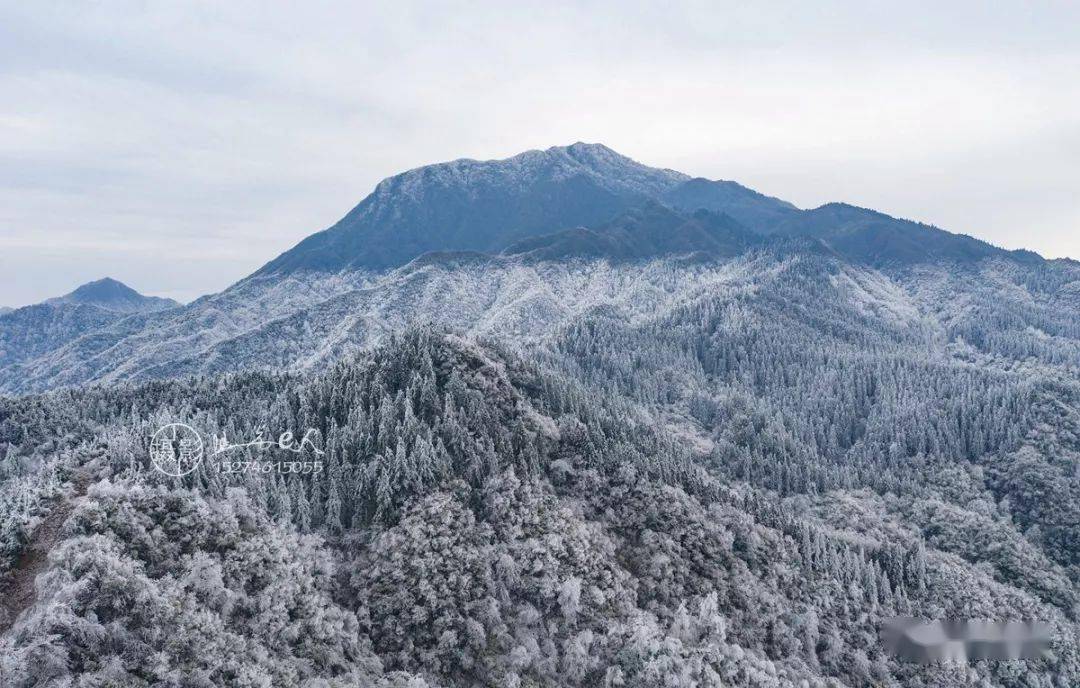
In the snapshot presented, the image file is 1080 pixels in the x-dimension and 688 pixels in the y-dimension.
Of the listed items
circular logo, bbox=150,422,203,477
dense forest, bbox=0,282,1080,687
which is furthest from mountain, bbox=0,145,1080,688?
circular logo, bbox=150,422,203,477

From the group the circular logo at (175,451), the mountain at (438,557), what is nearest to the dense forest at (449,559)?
the mountain at (438,557)

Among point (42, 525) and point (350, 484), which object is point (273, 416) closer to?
point (350, 484)

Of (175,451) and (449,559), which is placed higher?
(175,451)

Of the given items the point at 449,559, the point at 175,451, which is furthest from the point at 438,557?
the point at 175,451

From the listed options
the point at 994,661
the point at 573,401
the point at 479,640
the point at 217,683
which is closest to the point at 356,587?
the point at 479,640

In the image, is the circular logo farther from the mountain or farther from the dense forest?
the dense forest

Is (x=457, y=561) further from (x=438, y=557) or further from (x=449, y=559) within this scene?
(x=438, y=557)

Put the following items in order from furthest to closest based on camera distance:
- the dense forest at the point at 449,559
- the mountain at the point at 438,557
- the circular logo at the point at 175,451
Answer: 1. the circular logo at the point at 175,451
2. the dense forest at the point at 449,559
3. the mountain at the point at 438,557

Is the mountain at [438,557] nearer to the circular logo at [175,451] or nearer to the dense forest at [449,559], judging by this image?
the dense forest at [449,559]

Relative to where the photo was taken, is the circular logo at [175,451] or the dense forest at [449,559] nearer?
the dense forest at [449,559]
